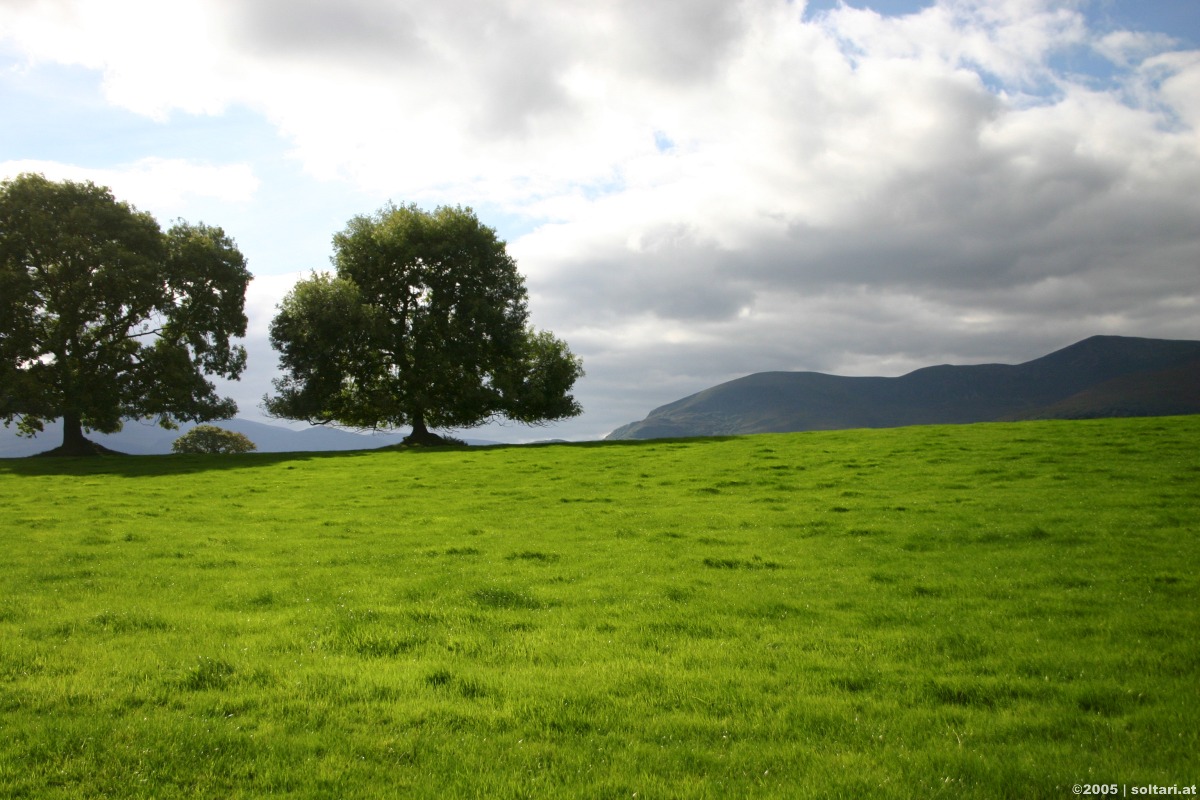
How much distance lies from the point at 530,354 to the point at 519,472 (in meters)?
26.2

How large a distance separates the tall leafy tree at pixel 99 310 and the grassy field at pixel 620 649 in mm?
30867

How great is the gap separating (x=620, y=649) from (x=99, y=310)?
5653 cm

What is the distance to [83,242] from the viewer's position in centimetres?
4953

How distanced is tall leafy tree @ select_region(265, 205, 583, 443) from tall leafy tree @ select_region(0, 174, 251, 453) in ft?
19.3

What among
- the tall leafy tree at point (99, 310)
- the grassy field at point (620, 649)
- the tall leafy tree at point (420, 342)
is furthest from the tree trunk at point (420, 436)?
the grassy field at point (620, 649)

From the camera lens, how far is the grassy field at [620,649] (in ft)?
22.3

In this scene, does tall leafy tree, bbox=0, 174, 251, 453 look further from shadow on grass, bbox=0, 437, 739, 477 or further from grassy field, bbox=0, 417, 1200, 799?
grassy field, bbox=0, 417, 1200, 799

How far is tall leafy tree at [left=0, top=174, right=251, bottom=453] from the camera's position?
1914 inches

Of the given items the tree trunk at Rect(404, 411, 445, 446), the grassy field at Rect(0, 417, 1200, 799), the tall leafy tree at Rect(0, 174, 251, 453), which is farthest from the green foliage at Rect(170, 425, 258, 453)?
the grassy field at Rect(0, 417, 1200, 799)

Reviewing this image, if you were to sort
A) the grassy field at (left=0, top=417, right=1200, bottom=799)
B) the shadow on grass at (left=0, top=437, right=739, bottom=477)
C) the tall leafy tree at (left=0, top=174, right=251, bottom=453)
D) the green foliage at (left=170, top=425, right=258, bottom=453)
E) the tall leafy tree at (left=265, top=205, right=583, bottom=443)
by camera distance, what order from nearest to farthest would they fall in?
the grassy field at (left=0, top=417, right=1200, bottom=799) < the shadow on grass at (left=0, top=437, right=739, bottom=477) < the tall leafy tree at (left=0, top=174, right=251, bottom=453) < the tall leafy tree at (left=265, top=205, right=583, bottom=443) < the green foliage at (left=170, top=425, right=258, bottom=453)

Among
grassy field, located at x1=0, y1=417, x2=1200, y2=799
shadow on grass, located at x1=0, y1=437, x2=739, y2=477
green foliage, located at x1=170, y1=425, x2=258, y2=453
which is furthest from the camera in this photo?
green foliage, located at x1=170, y1=425, x2=258, y2=453

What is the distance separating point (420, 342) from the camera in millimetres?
58688

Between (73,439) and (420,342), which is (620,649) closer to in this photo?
(420,342)

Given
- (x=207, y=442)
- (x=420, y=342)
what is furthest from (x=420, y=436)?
(x=207, y=442)
